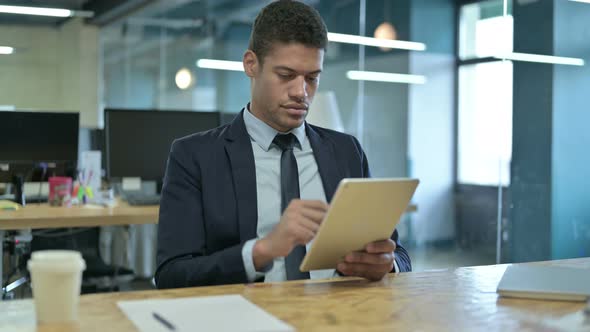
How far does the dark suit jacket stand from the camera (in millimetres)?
1521

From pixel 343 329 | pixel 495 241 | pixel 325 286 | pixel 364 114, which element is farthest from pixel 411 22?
pixel 343 329

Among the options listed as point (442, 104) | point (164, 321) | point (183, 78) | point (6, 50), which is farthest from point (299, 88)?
point (183, 78)

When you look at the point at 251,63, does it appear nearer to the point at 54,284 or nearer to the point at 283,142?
the point at 283,142

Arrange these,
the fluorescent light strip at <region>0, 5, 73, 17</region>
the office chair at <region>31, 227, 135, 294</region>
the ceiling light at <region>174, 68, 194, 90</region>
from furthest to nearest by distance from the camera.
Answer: the ceiling light at <region>174, 68, 194, 90</region>, the fluorescent light strip at <region>0, 5, 73, 17</region>, the office chair at <region>31, 227, 135, 294</region>

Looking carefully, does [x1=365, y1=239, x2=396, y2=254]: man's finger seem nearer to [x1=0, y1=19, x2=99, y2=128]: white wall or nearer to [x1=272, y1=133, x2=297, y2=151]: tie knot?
[x1=272, y1=133, x2=297, y2=151]: tie knot

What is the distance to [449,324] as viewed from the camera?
1102mm

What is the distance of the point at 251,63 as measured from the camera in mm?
1727

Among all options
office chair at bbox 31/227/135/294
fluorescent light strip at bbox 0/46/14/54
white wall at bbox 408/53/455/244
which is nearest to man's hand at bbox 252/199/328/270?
office chair at bbox 31/227/135/294

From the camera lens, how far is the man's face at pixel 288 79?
1.63m

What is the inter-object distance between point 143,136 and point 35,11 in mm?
4449

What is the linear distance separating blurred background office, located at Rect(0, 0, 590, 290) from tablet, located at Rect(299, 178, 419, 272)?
7.79ft

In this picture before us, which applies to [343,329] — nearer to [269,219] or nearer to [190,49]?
[269,219]

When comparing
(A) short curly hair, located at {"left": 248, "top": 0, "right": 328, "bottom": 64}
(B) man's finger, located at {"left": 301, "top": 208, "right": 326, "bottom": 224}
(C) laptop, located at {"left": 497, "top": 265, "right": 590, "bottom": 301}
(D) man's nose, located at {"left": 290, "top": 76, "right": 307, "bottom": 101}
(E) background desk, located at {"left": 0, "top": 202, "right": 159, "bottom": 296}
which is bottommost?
(E) background desk, located at {"left": 0, "top": 202, "right": 159, "bottom": 296}

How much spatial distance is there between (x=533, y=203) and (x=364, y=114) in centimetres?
183
